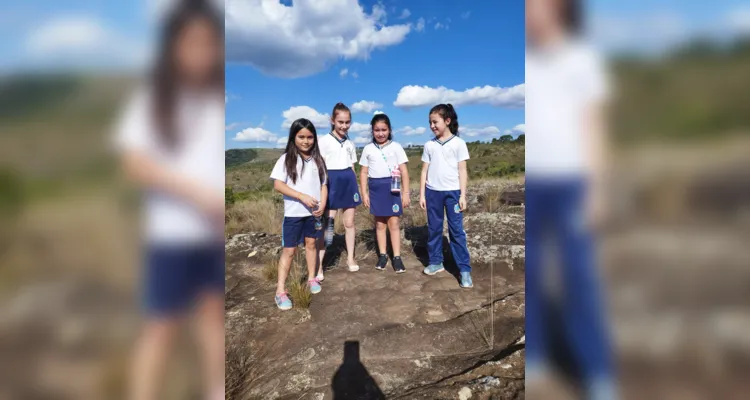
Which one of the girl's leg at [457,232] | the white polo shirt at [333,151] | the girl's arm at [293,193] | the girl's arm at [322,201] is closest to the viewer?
the girl's arm at [293,193]

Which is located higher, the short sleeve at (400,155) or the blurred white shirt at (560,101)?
the short sleeve at (400,155)

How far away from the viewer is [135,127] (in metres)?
0.68

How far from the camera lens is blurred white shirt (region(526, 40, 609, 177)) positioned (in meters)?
0.84

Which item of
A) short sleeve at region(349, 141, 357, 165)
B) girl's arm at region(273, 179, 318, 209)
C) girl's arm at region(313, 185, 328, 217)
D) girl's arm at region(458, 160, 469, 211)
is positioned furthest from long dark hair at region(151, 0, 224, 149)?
short sleeve at region(349, 141, 357, 165)

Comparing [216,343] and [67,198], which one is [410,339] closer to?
[216,343]

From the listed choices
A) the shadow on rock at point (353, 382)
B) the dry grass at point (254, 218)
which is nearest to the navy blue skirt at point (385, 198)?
the shadow on rock at point (353, 382)

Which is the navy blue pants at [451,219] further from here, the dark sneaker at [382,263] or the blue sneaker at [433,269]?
the dark sneaker at [382,263]

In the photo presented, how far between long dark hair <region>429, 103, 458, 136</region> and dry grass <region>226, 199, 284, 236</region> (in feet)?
14.2

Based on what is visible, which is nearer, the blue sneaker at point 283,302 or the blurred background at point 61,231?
the blurred background at point 61,231

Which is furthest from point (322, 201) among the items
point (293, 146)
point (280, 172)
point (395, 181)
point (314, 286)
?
point (395, 181)

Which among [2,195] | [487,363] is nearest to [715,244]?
[2,195]

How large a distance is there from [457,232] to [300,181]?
180 cm

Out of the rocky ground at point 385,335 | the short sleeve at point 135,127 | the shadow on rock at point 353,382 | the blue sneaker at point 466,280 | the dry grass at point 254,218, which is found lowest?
the shadow on rock at point 353,382

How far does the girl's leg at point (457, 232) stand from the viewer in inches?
151
